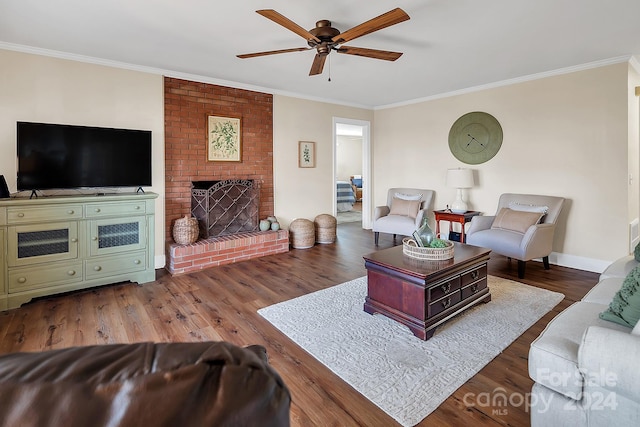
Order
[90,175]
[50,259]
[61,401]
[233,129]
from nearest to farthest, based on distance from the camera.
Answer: [61,401], [50,259], [90,175], [233,129]

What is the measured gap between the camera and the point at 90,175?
350 centimetres

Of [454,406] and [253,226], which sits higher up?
[253,226]

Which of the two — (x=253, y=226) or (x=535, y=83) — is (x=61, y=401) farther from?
(x=535, y=83)

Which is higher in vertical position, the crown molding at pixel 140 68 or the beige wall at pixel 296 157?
the crown molding at pixel 140 68

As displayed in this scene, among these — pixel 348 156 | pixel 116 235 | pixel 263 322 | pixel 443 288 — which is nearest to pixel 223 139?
pixel 116 235

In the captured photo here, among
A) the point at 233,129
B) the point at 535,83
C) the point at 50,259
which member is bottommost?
the point at 50,259

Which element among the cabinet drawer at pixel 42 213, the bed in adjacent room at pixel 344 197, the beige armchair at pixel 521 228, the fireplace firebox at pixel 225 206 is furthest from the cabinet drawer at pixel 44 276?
the bed in adjacent room at pixel 344 197

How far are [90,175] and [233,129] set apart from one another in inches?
75.0

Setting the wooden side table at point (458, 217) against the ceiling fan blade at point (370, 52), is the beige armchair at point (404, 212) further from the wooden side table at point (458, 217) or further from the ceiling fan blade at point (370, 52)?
the ceiling fan blade at point (370, 52)

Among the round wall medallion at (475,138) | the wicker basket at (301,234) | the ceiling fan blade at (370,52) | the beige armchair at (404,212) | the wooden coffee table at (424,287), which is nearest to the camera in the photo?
the wooden coffee table at (424,287)

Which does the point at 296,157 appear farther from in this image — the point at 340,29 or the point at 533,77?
the point at 533,77

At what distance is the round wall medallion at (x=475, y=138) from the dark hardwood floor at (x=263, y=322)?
1522 mm

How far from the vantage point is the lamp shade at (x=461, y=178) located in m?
4.89

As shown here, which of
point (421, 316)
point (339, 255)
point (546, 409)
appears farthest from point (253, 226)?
point (546, 409)
